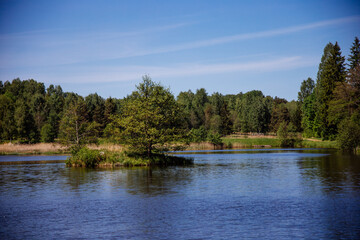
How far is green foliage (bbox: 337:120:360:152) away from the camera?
7106cm

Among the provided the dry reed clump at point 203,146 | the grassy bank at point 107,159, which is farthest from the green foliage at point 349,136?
the grassy bank at point 107,159

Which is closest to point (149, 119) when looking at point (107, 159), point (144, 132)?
point (144, 132)

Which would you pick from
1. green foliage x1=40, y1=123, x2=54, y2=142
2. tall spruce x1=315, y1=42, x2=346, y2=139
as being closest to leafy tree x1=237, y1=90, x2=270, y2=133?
tall spruce x1=315, y1=42, x2=346, y2=139

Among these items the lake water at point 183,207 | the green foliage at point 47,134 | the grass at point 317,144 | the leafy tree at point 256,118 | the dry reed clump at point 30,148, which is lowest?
the lake water at point 183,207

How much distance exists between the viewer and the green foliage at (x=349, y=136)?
71.1m

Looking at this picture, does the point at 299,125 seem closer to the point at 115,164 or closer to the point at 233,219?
→ the point at 115,164

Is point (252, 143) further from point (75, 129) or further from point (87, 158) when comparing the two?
point (87, 158)

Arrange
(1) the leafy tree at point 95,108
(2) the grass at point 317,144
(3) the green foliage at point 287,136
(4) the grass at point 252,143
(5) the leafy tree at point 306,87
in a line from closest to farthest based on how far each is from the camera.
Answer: (2) the grass at point 317,144, (3) the green foliage at point 287,136, (4) the grass at point 252,143, (1) the leafy tree at point 95,108, (5) the leafy tree at point 306,87

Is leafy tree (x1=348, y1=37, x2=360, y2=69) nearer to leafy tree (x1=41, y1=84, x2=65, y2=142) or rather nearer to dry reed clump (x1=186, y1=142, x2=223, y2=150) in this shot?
dry reed clump (x1=186, y1=142, x2=223, y2=150)

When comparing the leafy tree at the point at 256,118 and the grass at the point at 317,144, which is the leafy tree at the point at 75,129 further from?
the leafy tree at the point at 256,118

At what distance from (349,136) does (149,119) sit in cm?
4514

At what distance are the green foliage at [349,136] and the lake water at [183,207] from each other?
37.7 meters

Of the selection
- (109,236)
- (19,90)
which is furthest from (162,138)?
(19,90)

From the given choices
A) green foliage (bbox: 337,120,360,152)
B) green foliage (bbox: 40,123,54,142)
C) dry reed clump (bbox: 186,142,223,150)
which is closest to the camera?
green foliage (bbox: 337,120,360,152)
